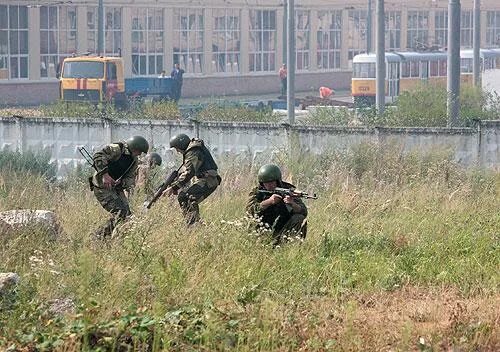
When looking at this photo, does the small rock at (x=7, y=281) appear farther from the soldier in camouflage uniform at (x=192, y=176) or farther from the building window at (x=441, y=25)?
the building window at (x=441, y=25)

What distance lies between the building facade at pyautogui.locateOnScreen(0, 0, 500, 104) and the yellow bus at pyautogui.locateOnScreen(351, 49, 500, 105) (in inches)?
89.1

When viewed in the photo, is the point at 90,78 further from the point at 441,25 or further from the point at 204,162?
the point at 441,25

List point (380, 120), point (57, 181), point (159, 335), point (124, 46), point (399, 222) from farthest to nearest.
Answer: point (124, 46) < point (380, 120) < point (57, 181) < point (399, 222) < point (159, 335)

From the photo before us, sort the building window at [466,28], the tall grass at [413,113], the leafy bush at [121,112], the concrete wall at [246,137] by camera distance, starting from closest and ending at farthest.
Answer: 1. the concrete wall at [246,137]
2. the tall grass at [413,113]
3. the leafy bush at [121,112]
4. the building window at [466,28]

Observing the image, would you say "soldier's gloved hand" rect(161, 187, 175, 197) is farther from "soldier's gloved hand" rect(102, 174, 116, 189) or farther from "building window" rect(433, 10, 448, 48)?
"building window" rect(433, 10, 448, 48)

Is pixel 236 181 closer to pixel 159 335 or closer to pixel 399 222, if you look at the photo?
pixel 399 222

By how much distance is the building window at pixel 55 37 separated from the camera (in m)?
57.7

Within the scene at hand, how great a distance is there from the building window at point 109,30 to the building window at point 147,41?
3.28ft

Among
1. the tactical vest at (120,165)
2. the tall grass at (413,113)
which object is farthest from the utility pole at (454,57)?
the tactical vest at (120,165)

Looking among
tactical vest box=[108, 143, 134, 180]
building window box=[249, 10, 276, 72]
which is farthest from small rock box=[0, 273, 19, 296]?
building window box=[249, 10, 276, 72]

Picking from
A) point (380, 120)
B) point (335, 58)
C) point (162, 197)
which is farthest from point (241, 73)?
point (162, 197)

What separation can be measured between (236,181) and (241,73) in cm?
4840

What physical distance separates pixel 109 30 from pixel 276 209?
47.7 meters

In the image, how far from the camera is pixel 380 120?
82.2 ft
